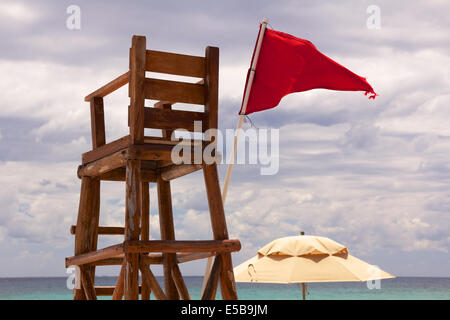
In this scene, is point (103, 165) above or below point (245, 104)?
below

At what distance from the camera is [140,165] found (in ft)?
28.6

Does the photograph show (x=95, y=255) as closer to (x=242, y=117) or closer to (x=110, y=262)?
(x=110, y=262)

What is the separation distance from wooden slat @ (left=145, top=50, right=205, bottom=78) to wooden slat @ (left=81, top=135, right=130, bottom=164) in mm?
930

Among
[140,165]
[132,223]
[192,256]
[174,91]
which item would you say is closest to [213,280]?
[192,256]

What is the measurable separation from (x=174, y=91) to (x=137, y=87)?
1.75 ft

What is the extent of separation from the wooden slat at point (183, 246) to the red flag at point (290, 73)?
6.78ft

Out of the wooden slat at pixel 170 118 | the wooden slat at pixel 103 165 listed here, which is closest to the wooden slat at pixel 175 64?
the wooden slat at pixel 170 118

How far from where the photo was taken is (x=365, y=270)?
12391 mm

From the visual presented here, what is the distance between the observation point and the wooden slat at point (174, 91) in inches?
327

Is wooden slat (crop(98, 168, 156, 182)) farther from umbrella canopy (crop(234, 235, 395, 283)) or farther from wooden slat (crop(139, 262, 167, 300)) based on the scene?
umbrella canopy (crop(234, 235, 395, 283))

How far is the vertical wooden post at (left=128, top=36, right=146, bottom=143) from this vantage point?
8094mm
